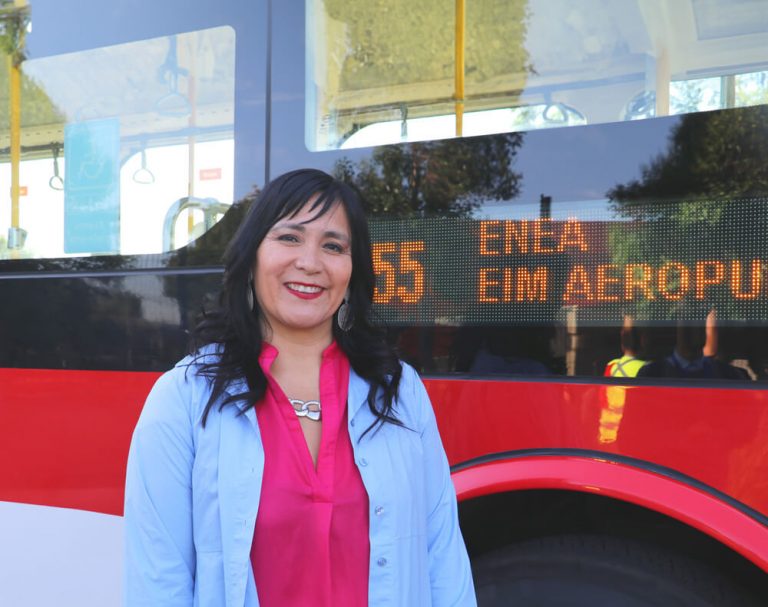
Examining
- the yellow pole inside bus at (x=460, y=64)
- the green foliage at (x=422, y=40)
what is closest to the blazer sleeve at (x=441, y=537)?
the yellow pole inside bus at (x=460, y=64)

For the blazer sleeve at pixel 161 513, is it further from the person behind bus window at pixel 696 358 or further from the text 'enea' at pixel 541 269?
the person behind bus window at pixel 696 358

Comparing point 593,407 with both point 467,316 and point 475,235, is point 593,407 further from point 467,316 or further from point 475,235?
point 475,235

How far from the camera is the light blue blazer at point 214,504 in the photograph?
1.41 metres

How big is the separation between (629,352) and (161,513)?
131cm

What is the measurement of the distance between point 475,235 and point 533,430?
0.59m

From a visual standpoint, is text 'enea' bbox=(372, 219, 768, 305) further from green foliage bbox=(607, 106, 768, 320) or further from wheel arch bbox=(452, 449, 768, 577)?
wheel arch bbox=(452, 449, 768, 577)

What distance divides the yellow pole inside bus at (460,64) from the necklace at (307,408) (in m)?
1.06

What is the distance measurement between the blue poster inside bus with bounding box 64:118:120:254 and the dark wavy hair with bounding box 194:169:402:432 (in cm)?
119

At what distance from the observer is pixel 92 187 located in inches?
107

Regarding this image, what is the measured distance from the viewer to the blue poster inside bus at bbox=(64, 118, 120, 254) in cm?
269

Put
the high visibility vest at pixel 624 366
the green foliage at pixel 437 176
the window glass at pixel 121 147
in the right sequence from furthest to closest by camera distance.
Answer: the window glass at pixel 121 147 < the green foliage at pixel 437 176 < the high visibility vest at pixel 624 366

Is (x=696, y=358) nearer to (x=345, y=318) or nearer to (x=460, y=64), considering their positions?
(x=345, y=318)

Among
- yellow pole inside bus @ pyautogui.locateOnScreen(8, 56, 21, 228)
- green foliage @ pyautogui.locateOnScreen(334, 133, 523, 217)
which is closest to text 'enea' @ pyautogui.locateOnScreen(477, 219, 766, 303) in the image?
green foliage @ pyautogui.locateOnScreen(334, 133, 523, 217)

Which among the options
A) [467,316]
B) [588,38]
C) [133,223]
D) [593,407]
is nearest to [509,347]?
[467,316]
